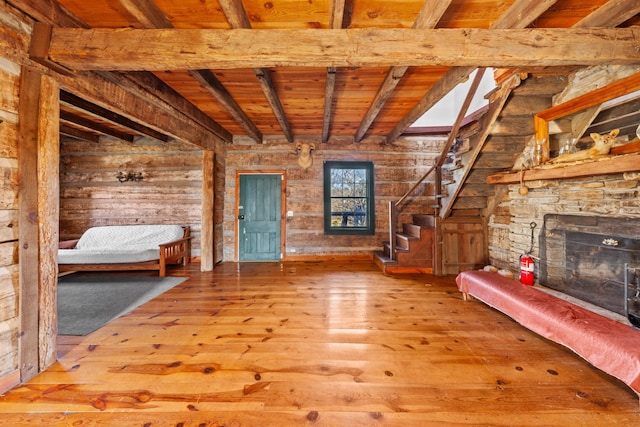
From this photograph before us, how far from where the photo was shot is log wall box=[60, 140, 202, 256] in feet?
16.5

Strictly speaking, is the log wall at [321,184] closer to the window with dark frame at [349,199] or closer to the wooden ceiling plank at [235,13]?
the window with dark frame at [349,199]

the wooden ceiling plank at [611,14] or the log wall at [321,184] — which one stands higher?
the wooden ceiling plank at [611,14]

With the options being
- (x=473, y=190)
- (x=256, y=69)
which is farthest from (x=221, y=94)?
(x=473, y=190)

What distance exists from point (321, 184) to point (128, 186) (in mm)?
4015

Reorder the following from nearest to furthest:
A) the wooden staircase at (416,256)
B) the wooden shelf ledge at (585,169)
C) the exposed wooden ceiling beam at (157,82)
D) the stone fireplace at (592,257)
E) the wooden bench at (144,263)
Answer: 1. the exposed wooden ceiling beam at (157,82)
2. the wooden shelf ledge at (585,169)
3. the stone fireplace at (592,257)
4. the wooden bench at (144,263)
5. the wooden staircase at (416,256)

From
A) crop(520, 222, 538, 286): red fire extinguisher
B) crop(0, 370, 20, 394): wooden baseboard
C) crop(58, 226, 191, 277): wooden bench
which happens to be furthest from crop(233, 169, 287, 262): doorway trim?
crop(520, 222, 538, 286): red fire extinguisher

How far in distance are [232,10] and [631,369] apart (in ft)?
10.5

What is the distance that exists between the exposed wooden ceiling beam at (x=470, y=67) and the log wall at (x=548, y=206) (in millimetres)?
1625

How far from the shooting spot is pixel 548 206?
2.98m

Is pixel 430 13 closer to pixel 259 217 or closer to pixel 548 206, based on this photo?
pixel 548 206

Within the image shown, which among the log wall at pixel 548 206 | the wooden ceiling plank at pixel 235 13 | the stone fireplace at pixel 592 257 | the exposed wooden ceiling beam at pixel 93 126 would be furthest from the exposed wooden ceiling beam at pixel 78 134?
the stone fireplace at pixel 592 257

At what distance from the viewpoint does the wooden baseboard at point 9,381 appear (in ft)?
4.93

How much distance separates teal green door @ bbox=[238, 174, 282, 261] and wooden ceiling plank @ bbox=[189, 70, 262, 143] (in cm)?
109

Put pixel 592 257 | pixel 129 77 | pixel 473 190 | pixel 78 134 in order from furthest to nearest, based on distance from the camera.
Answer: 1. pixel 78 134
2. pixel 473 190
3. pixel 592 257
4. pixel 129 77
